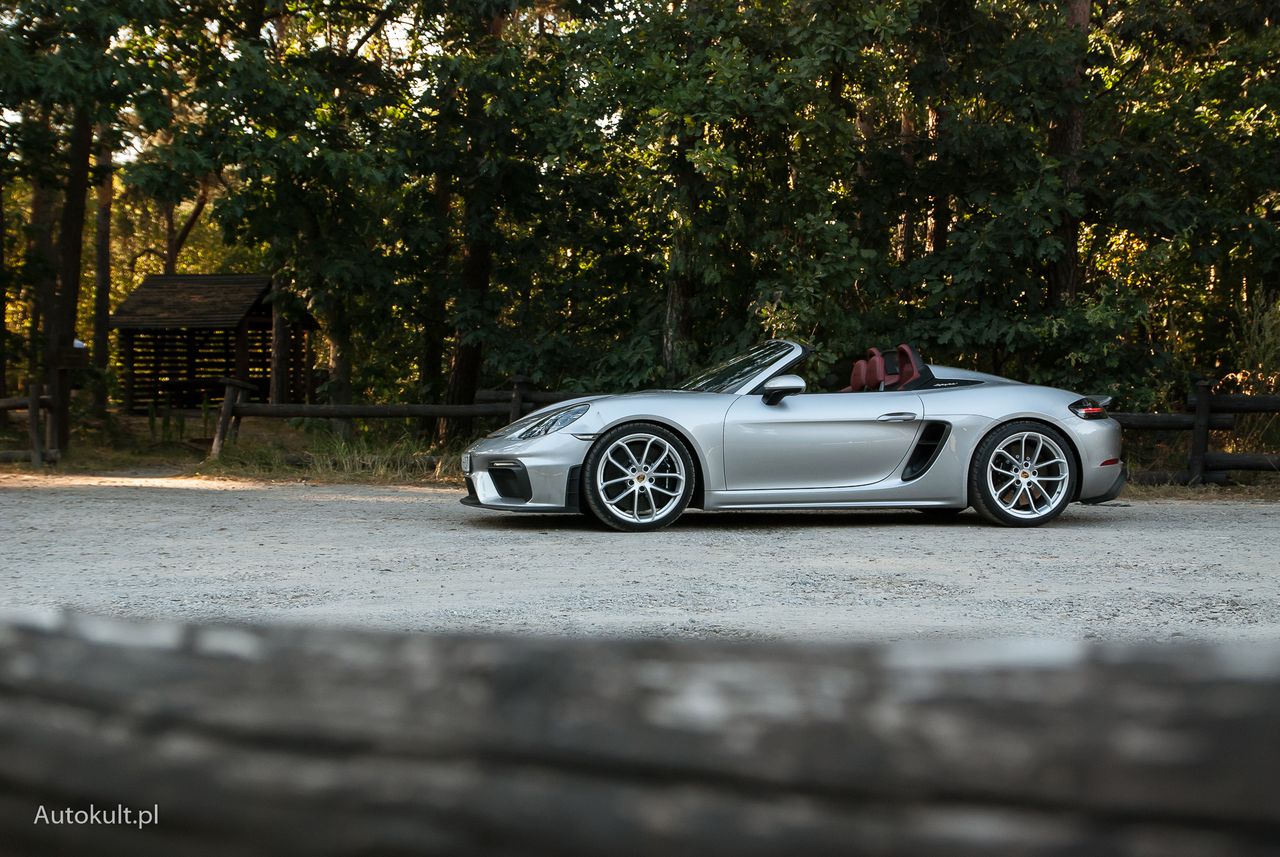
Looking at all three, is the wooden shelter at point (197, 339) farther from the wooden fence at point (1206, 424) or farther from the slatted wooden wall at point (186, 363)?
the wooden fence at point (1206, 424)

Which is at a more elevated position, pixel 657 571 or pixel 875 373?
pixel 875 373

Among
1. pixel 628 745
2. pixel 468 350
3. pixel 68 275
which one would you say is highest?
pixel 68 275

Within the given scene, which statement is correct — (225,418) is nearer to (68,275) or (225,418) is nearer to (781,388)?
(68,275)

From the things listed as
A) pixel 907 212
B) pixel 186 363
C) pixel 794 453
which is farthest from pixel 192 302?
pixel 794 453

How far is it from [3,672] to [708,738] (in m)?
0.31

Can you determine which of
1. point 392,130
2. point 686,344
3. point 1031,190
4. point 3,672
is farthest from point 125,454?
point 3,672

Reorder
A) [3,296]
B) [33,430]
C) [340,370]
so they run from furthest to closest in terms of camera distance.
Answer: [340,370] < [3,296] < [33,430]

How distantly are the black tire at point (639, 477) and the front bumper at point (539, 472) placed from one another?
106mm

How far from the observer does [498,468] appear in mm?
9023

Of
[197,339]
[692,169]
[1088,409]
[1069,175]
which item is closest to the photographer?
[1088,409]

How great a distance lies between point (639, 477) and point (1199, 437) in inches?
282

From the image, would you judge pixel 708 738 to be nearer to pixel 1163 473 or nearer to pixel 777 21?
pixel 1163 473

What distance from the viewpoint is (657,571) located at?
688cm

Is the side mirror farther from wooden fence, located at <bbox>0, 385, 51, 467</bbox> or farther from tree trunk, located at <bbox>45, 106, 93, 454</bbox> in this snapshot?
tree trunk, located at <bbox>45, 106, 93, 454</bbox>
